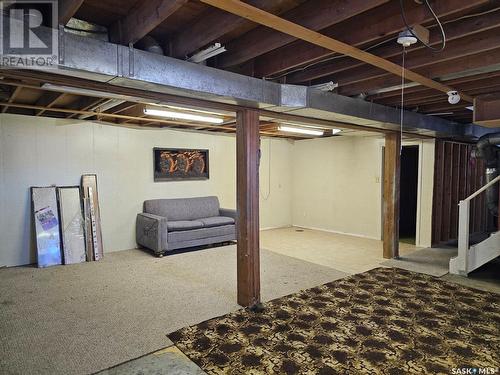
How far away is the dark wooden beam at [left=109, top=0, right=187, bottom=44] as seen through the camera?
71.7 inches

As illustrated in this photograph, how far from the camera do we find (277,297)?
3645 mm

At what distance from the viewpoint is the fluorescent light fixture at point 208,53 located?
235 cm

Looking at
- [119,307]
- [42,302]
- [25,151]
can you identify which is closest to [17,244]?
[25,151]

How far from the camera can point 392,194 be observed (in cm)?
534

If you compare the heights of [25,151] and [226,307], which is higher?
[25,151]

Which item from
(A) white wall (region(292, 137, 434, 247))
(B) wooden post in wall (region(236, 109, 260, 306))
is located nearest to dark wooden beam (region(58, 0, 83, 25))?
(B) wooden post in wall (region(236, 109, 260, 306))

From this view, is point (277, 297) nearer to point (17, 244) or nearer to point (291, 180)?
point (17, 244)

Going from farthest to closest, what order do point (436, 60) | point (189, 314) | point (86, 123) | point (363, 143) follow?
point (363, 143) → point (86, 123) → point (189, 314) → point (436, 60)

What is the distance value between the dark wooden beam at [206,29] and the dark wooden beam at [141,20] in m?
0.34

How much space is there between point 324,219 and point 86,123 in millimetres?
5357

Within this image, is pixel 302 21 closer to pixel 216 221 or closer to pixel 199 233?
pixel 199 233

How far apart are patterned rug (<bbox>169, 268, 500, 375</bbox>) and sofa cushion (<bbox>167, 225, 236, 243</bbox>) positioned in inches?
98.3

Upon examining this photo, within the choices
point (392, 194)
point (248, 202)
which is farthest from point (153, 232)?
point (392, 194)

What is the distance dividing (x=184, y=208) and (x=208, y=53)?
418cm
